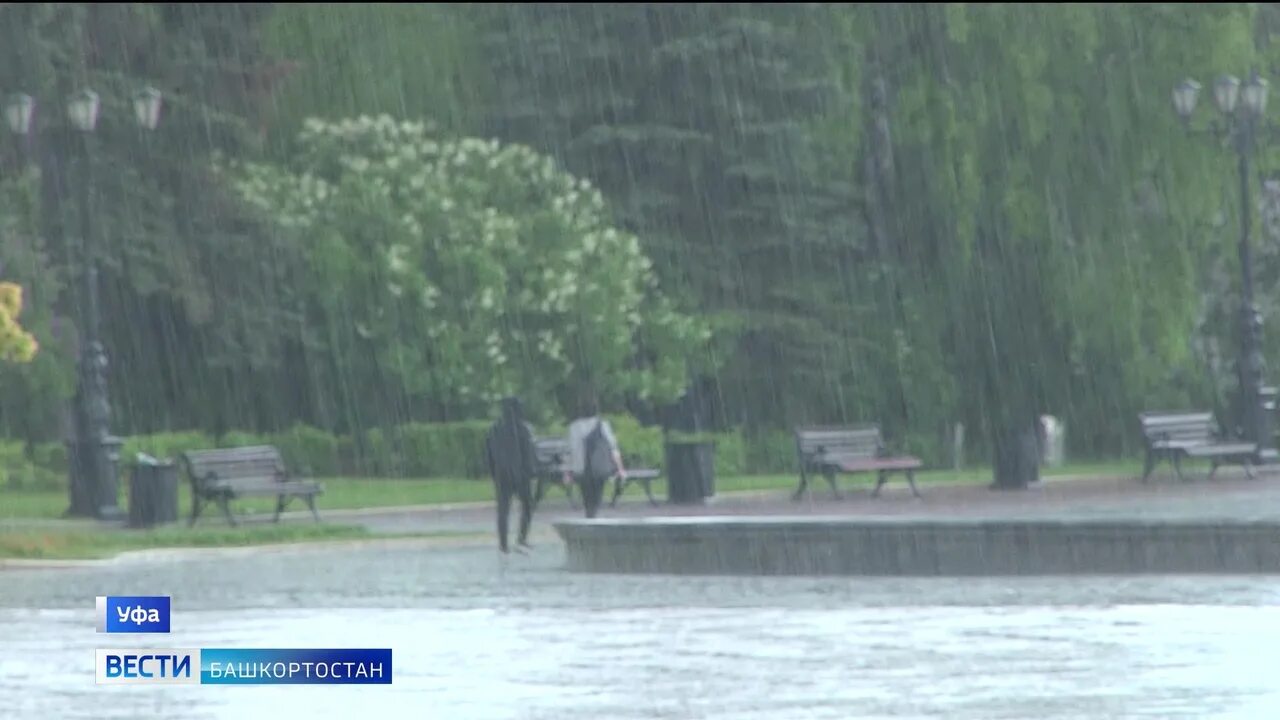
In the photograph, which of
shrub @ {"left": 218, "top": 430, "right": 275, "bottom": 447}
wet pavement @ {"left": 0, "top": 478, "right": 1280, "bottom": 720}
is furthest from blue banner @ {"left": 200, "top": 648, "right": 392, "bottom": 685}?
shrub @ {"left": 218, "top": 430, "right": 275, "bottom": 447}

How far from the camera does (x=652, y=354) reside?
55.3 meters

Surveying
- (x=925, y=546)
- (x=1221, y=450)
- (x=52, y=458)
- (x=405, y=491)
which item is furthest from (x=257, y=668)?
(x=52, y=458)

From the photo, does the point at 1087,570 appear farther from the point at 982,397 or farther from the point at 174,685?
the point at 982,397

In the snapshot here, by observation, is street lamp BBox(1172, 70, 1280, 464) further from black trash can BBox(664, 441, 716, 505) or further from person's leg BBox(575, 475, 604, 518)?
person's leg BBox(575, 475, 604, 518)

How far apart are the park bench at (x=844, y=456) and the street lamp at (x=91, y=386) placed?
920 centimetres

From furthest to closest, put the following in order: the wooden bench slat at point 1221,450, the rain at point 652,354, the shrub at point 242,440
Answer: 1. the shrub at point 242,440
2. the wooden bench slat at point 1221,450
3. the rain at point 652,354

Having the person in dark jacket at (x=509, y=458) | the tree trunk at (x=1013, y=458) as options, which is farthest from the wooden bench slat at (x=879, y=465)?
the person in dark jacket at (x=509, y=458)

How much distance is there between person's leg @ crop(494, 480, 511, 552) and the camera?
94.7 feet

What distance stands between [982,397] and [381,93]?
23601 millimetres

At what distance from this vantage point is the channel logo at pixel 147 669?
631 inches

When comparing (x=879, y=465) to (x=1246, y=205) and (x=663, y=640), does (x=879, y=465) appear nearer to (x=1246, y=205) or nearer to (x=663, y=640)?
(x=1246, y=205)

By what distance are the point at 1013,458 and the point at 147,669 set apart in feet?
85.0

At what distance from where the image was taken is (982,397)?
141 feet

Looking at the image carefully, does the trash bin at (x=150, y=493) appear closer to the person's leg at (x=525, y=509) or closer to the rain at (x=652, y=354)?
the rain at (x=652, y=354)
